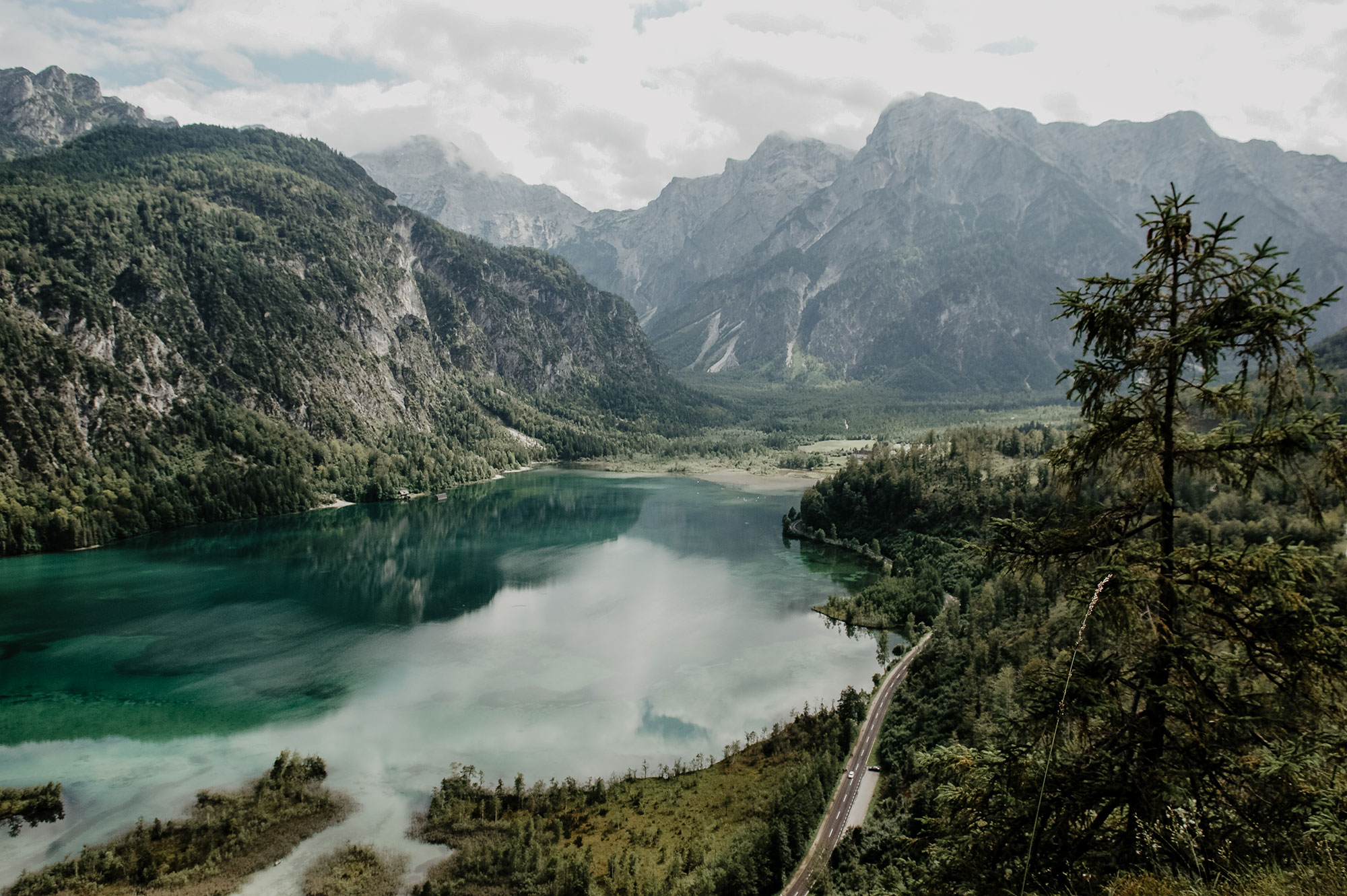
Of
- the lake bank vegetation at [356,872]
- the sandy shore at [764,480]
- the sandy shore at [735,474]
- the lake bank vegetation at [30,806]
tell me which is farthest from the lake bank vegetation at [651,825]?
the sandy shore at [735,474]

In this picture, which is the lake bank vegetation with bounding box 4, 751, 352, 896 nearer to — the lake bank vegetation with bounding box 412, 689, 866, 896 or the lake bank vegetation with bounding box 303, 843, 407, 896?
the lake bank vegetation with bounding box 303, 843, 407, 896

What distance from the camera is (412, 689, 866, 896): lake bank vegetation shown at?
99.5 ft

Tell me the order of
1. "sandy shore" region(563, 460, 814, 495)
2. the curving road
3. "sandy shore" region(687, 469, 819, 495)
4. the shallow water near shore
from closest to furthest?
the curving road
the shallow water near shore
"sandy shore" region(687, 469, 819, 495)
"sandy shore" region(563, 460, 814, 495)

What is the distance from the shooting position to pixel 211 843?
33094 mm

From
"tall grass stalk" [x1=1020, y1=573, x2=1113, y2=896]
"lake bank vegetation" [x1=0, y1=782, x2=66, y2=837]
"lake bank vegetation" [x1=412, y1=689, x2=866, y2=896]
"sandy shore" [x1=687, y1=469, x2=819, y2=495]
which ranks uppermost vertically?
"tall grass stalk" [x1=1020, y1=573, x2=1113, y2=896]

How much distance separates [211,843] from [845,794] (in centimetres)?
2985

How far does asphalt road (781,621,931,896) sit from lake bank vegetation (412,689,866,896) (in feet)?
1.48

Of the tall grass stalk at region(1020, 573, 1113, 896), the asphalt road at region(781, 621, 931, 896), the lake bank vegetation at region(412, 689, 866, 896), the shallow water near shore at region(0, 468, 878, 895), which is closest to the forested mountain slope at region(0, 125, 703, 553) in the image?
the shallow water near shore at region(0, 468, 878, 895)

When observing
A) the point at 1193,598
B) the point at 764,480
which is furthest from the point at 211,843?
the point at 764,480

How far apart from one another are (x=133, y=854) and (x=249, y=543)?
248ft

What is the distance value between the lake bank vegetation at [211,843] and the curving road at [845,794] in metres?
22.5

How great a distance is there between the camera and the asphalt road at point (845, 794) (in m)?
30.5

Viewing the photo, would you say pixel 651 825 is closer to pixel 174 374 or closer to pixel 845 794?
pixel 845 794

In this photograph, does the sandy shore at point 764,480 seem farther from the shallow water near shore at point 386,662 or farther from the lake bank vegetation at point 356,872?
the lake bank vegetation at point 356,872
